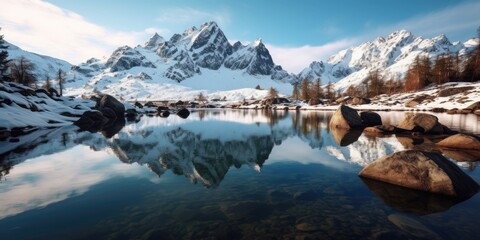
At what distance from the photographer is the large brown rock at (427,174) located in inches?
315

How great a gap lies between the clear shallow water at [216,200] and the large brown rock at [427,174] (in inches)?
17.8

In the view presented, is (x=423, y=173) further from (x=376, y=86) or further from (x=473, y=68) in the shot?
(x=376, y=86)

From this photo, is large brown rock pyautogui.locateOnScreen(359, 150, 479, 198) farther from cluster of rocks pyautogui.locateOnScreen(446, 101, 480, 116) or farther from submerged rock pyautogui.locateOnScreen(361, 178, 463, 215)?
cluster of rocks pyautogui.locateOnScreen(446, 101, 480, 116)

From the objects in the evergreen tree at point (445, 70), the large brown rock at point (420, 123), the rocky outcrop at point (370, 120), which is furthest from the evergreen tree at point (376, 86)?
the large brown rock at point (420, 123)

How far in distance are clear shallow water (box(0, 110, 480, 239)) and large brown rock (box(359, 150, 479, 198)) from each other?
452mm

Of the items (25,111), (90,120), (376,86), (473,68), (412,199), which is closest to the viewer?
(412,199)

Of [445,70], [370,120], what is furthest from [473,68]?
[370,120]

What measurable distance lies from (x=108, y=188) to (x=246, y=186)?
495 cm

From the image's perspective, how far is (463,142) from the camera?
48.7 feet

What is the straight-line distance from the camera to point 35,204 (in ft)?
25.7

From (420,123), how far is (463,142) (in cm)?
704

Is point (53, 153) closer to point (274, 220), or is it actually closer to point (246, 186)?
point (246, 186)

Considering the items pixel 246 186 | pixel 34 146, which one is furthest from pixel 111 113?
pixel 246 186

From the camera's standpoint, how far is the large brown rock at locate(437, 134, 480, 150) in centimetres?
1455
